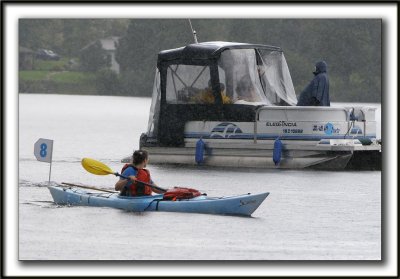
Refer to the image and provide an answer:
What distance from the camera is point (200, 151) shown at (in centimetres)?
2805

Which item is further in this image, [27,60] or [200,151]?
[27,60]

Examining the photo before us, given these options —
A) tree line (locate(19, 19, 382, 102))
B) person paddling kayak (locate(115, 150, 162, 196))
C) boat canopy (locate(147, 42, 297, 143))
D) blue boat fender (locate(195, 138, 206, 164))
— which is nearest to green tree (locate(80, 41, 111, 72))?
tree line (locate(19, 19, 382, 102))

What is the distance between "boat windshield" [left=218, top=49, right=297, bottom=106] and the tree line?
12.4 meters

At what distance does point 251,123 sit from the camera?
27.5 metres

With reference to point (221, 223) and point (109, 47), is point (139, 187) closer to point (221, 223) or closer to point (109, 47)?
point (221, 223)

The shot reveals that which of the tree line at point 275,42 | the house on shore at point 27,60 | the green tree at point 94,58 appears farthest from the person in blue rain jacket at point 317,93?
the green tree at point 94,58

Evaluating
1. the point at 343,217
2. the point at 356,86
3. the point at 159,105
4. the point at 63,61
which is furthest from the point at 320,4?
the point at 63,61

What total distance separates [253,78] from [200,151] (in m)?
2.17

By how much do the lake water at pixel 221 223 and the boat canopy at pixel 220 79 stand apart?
155 centimetres

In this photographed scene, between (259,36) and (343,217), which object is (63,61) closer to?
(259,36)

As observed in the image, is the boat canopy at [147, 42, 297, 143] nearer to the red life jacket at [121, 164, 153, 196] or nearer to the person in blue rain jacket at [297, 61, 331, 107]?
the person in blue rain jacket at [297, 61, 331, 107]

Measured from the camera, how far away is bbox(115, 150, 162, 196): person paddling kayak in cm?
1750

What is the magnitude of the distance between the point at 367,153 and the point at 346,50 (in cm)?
2958

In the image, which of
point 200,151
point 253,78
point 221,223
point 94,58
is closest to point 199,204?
point 221,223
